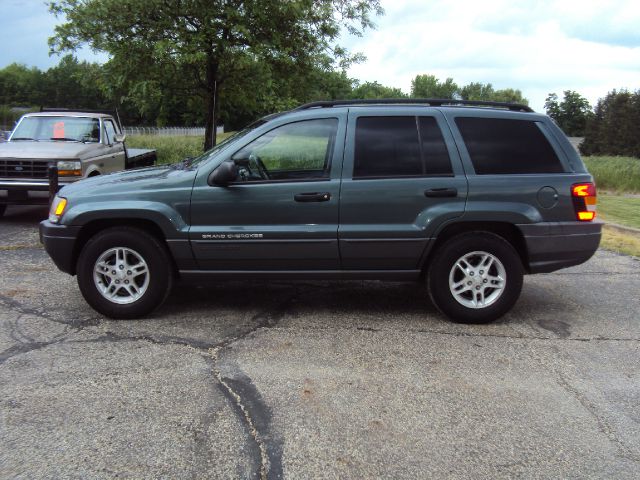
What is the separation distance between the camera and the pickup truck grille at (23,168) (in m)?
9.51

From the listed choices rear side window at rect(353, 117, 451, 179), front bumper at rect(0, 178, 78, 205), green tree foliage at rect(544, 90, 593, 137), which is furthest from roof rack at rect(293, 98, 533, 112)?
green tree foliage at rect(544, 90, 593, 137)

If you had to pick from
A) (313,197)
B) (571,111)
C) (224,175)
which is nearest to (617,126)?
(571,111)

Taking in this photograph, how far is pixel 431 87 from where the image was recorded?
6122 inches

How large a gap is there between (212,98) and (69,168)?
19.0ft

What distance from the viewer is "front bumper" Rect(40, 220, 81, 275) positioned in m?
4.90

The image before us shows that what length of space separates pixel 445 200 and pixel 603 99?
309 feet

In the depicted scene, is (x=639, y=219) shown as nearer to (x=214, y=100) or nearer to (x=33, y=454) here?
(x=214, y=100)

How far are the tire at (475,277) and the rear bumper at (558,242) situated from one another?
0.18 m

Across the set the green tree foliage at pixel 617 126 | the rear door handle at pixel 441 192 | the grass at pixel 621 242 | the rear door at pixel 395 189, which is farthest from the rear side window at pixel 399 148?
the green tree foliage at pixel 617 126

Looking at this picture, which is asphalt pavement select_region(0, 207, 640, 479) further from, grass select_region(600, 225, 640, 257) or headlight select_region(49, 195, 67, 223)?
grass select_region(600, 225, 640, 257)

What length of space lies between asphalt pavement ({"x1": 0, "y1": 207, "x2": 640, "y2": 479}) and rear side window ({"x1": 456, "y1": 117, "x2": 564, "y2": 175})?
138 centimetres

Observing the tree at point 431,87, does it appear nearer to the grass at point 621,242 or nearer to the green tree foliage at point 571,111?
the green tree foliage at point 571,111

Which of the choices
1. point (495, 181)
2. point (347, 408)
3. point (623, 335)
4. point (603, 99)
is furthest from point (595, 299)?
point (603, 99)

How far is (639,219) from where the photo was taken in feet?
36.9
